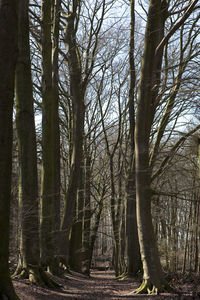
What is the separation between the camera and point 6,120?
18.4ft

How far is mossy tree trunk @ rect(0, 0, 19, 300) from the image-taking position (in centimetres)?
540

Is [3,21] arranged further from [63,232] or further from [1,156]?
[63,232]

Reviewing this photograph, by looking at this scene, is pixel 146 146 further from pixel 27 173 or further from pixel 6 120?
pixel 6 120

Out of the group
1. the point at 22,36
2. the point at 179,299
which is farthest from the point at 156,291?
the point at 22,36

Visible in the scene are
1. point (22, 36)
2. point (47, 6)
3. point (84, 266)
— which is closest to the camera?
point (22, 36)

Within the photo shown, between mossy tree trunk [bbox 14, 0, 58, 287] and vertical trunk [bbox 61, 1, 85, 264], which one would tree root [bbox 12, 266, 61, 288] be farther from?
vertical trunk [bbox 61, 1, 85, 264]

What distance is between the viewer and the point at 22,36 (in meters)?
10.8

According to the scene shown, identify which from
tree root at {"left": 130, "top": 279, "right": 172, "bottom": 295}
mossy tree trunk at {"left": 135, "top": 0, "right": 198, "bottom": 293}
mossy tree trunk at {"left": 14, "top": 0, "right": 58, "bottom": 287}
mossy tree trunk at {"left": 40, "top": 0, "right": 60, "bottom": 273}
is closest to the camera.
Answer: tree root at {"left": 130, "top": 279, "right": 172, "bottom": 295}

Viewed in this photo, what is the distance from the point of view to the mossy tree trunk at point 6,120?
5398mm

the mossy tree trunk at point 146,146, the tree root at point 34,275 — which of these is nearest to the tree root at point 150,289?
the mossy tree trunk at point 146,146

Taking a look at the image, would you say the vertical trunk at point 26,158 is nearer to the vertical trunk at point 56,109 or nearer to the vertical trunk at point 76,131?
the vertical trunk at point 56,109

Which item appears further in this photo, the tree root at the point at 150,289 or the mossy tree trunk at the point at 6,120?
the tree root at the point at 150,289

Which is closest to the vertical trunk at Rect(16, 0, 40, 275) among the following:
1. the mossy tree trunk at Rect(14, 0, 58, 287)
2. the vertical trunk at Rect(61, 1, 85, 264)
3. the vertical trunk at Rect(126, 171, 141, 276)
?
the mossy tree trunk at Rect(14, 0, 58, 287)

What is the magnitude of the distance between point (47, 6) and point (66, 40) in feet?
5.33
